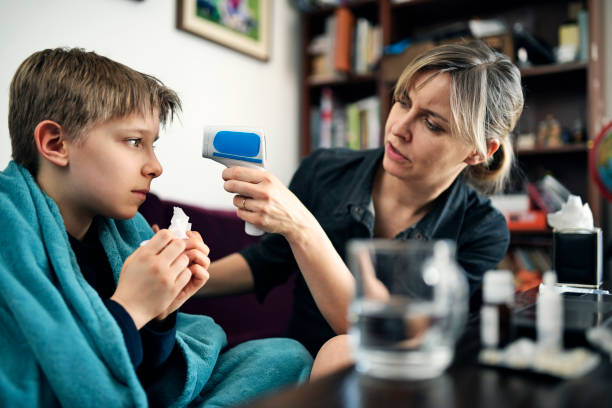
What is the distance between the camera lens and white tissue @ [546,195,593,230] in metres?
0.99

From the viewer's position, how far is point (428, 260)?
0.42 m

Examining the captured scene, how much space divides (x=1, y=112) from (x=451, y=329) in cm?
137

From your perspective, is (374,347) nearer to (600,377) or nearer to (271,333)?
(600,377)

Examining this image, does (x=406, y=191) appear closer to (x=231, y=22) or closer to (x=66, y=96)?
(x=66, y=96)

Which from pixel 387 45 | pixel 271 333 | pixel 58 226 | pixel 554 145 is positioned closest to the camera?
pixel 58 226

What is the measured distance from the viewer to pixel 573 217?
0.99m

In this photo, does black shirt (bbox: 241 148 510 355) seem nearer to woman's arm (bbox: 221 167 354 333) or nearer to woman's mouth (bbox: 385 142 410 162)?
woman's mouth (bbox: 385 142 410 162)

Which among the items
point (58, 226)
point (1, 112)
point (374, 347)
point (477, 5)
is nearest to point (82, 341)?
point (58, 226)

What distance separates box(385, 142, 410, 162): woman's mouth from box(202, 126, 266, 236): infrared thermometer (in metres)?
0.34

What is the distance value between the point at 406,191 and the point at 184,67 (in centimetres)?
115

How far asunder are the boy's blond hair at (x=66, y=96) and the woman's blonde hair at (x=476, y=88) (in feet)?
1.95

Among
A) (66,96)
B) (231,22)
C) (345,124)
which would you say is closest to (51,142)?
(66,96)

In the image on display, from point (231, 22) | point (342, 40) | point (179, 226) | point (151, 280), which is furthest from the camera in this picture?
point (342, 40)

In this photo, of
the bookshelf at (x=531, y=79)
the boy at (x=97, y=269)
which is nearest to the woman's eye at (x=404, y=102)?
the boy at (x=97, y=269)
